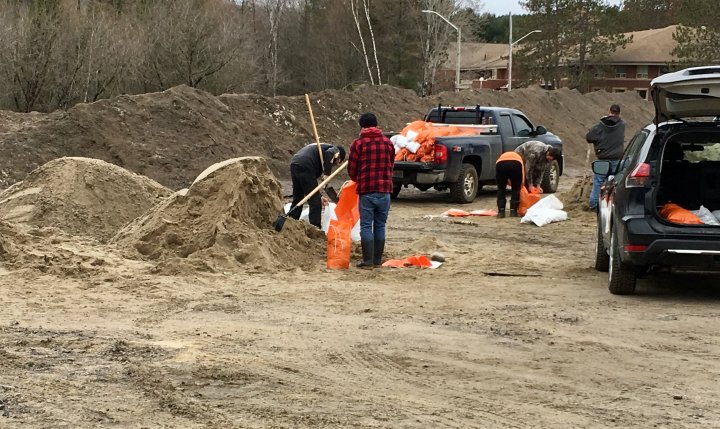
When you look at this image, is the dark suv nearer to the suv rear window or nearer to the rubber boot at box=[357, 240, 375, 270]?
the suv rear window

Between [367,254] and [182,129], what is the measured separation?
13678 millimetres

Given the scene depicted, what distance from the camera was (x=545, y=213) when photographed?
1648 cm

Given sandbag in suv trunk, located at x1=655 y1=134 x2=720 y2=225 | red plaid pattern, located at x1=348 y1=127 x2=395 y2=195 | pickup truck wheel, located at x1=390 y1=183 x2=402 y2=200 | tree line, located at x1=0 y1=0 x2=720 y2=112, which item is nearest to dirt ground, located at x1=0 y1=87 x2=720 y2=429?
sandbag in suv trunk, located at x1=655 y1=134 x2=720 y2=225

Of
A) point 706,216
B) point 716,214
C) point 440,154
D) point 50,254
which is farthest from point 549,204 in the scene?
point 50,254

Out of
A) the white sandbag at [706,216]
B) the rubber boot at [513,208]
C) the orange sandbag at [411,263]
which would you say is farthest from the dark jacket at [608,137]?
the white sandbag at [706,216]

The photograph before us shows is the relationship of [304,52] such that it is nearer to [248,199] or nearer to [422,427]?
[248,199]

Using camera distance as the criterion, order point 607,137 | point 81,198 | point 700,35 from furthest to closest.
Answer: point 700,35 → point 607,137 → point 81,198

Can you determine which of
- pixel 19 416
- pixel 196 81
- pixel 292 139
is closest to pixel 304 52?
pixel 196 81

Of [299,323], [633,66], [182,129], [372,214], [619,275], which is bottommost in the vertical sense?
[299,323]

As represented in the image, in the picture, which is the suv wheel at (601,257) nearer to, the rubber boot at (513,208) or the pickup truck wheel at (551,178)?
the rubber boot at (513,208)

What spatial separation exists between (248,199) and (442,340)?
4658 millimetres

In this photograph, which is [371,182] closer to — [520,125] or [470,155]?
[470,155]

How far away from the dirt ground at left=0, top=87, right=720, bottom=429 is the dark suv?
1.53 feet

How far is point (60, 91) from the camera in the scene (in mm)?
34250
